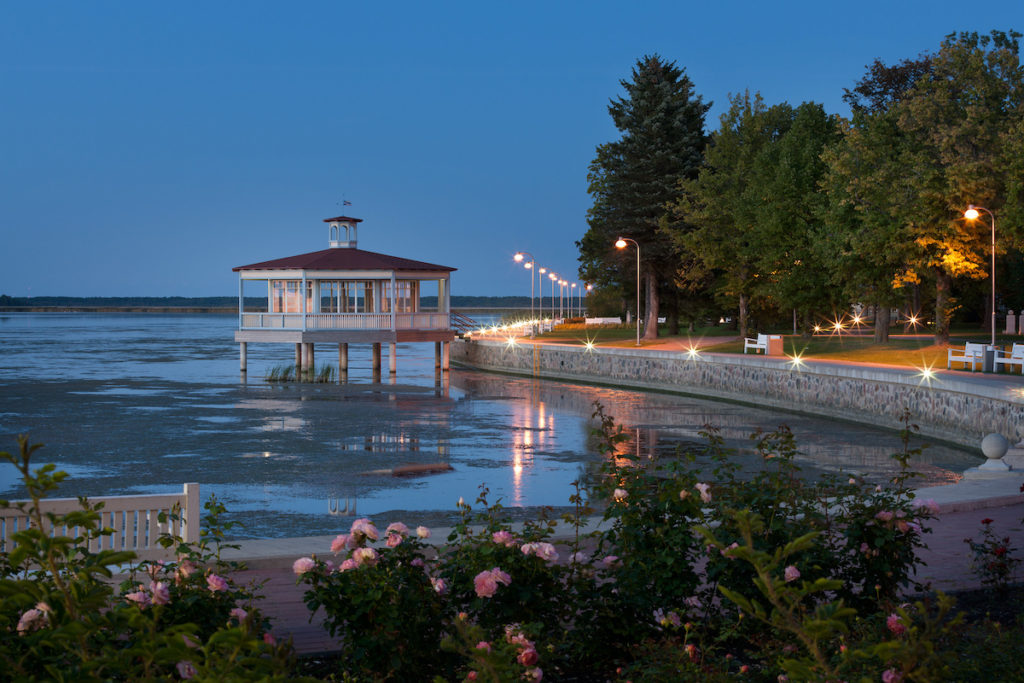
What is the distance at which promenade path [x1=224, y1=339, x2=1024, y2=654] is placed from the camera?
719 cm

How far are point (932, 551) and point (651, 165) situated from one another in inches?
1873

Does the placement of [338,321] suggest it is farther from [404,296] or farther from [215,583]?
[215,583]

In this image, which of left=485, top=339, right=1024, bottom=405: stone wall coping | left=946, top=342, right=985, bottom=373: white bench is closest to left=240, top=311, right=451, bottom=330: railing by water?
left=485, top=339, right=1024, bottom=405: stone wall coping

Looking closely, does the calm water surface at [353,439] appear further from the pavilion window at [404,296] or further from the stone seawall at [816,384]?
the pavilion window at [404,296]

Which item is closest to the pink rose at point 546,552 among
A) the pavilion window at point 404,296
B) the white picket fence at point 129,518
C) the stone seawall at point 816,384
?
the white picket fence at point 129,518

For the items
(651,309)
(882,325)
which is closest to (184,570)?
(882,325)

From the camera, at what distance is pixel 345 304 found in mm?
50000

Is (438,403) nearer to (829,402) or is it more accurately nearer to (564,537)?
(829,402)

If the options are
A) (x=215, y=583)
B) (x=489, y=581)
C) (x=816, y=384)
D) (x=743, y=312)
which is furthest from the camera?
(x=743, y=312)

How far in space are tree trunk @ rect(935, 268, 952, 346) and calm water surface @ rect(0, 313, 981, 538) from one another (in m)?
9.55

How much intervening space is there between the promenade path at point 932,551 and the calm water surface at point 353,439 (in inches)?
138

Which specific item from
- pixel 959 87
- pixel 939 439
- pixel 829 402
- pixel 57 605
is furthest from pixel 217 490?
pixel 959 87

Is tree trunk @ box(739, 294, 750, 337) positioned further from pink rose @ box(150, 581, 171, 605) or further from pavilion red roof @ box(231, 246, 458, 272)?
pink rose @ box(150, 581, 171, 605)

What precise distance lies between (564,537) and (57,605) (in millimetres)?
6164
